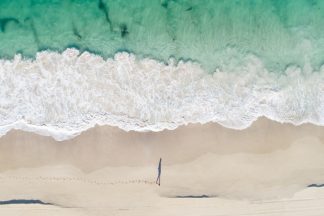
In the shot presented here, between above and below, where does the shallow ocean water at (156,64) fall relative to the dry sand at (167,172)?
above

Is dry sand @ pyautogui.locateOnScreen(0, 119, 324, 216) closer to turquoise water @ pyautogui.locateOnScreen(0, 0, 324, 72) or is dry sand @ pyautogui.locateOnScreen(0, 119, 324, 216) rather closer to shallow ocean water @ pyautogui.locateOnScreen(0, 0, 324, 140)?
shallow ocean water @ pyautogui.locateOnScreen(0, 0, 324, 140)

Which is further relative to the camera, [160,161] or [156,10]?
[156,10]

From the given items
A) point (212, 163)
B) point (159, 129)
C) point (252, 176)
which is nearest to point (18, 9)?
point (159, 129)

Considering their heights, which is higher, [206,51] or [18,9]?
[18,9]

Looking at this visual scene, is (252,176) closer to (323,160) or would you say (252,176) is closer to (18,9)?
(323,160)

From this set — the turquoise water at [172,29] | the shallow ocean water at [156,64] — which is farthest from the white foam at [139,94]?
the turquoise water at [172,29]

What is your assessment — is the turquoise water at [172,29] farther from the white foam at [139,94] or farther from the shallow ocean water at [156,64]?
the white foam at [139,94]

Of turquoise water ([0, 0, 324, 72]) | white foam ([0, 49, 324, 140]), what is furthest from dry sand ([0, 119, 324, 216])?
turquoise water ([0, 0, 324, 72])

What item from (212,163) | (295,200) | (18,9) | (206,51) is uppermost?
(18,9)
